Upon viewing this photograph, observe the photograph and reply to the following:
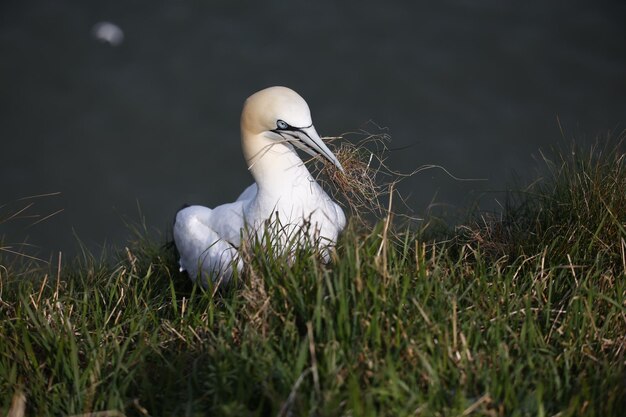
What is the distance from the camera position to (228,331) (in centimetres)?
296

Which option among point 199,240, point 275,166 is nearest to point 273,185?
point 275,166

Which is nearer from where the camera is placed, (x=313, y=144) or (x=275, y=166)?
(x=313, y=144)

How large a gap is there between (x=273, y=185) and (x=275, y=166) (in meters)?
0.09

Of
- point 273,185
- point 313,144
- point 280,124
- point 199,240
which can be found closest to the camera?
point 313,144

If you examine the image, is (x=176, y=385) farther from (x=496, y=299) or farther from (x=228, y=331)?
(x=496, y=299)

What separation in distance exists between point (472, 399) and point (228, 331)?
2.83ft

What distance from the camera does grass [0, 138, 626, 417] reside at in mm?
2623

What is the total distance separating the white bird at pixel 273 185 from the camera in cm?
386

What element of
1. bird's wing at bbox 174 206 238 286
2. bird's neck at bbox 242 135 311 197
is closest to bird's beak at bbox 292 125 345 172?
bird's neck at bbox 242 135 311 197

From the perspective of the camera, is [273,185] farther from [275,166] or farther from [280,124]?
[280,124]

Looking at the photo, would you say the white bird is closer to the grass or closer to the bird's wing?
the bird's wing

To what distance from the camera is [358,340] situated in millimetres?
2740

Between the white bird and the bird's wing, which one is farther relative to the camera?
the bird's wing

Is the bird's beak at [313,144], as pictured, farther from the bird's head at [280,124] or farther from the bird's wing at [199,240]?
the bird's wing at [199,240]
